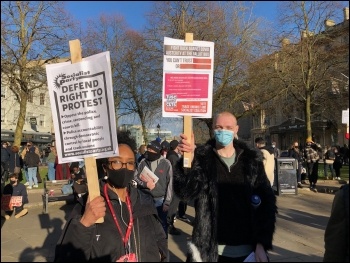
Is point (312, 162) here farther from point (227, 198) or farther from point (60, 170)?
point (227, 198)

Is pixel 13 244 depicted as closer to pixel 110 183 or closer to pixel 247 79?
pixel 110 183

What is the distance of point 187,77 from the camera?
300 centimetres

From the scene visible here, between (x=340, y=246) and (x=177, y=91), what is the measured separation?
5.25ft

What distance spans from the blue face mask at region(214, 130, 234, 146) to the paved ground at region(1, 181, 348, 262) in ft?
3.41

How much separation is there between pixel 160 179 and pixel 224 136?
3.33 metres

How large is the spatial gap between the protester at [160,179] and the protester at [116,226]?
A: 3.02 metres

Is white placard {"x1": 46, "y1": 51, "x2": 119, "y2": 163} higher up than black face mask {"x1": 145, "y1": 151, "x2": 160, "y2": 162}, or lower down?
higher up

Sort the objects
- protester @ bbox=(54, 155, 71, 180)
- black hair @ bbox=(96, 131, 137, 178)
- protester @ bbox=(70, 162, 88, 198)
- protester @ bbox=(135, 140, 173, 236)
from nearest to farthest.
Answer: black hair @ bbox=(96, 131, 137, 178)
protester @ bbox=(135, 140, 173, 236)
protester @ bbox=(70, 162, 88, 198)
protester @ bbox=(54, 155, 71, 180)

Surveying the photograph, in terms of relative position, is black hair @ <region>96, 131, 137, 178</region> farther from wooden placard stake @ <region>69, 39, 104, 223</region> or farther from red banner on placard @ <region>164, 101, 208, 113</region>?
red banner on placard @ <region>164, 101, 208, 113</region>

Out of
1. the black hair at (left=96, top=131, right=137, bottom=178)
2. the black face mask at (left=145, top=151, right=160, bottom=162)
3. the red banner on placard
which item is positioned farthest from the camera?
the black face mask at (left=145, top=151, right=160, bottom=162)

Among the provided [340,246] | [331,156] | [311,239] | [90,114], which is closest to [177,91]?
[90,114]

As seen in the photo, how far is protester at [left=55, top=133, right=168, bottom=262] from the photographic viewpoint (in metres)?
2.27

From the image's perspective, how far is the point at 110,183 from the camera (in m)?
2.61

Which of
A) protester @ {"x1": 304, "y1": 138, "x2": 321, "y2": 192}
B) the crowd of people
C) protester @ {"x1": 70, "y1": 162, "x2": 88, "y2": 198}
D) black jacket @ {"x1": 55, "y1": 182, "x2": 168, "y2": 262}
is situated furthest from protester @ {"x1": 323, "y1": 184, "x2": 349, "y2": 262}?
protester @ {"x1": 304, "y1": 138, "x2": 321, "y2": 192}
